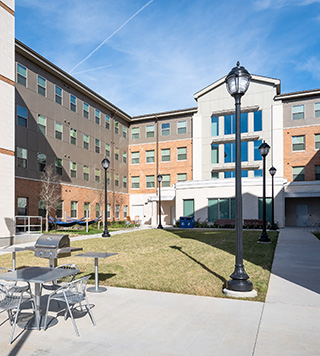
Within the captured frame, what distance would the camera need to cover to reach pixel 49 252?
7.34m

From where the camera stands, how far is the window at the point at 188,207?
32531 mm

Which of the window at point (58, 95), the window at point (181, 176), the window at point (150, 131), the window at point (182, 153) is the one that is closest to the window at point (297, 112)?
the window at point (182, 153)

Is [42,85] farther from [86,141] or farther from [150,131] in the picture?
[150,131]

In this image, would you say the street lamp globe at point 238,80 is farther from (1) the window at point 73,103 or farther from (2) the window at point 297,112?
(2) the window at point 297,112

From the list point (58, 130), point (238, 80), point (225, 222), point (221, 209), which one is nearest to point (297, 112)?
point (221, 209)

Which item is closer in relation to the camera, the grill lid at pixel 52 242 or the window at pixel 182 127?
the grill lid at pixel 52 242

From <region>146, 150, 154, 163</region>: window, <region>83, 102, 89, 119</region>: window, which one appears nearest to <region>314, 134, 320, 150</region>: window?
<region>146, 150, 154, 163</region>: window

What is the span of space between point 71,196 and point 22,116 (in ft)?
27.8

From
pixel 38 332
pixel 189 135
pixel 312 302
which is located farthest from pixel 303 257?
pixel 189 135

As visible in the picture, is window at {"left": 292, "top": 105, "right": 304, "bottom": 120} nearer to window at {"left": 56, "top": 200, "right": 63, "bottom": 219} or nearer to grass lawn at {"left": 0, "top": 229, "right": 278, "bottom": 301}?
grass lawn at {"left": 0, "top": 229, "right": 278, "bottom": 301}

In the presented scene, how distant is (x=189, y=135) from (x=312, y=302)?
1335 inches

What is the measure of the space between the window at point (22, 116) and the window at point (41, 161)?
268 cm

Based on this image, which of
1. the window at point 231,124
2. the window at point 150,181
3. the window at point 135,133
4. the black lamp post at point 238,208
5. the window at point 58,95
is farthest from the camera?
the window at point 135,133

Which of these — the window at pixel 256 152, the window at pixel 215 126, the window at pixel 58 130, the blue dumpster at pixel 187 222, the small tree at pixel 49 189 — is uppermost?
the window at pixel 215 126
